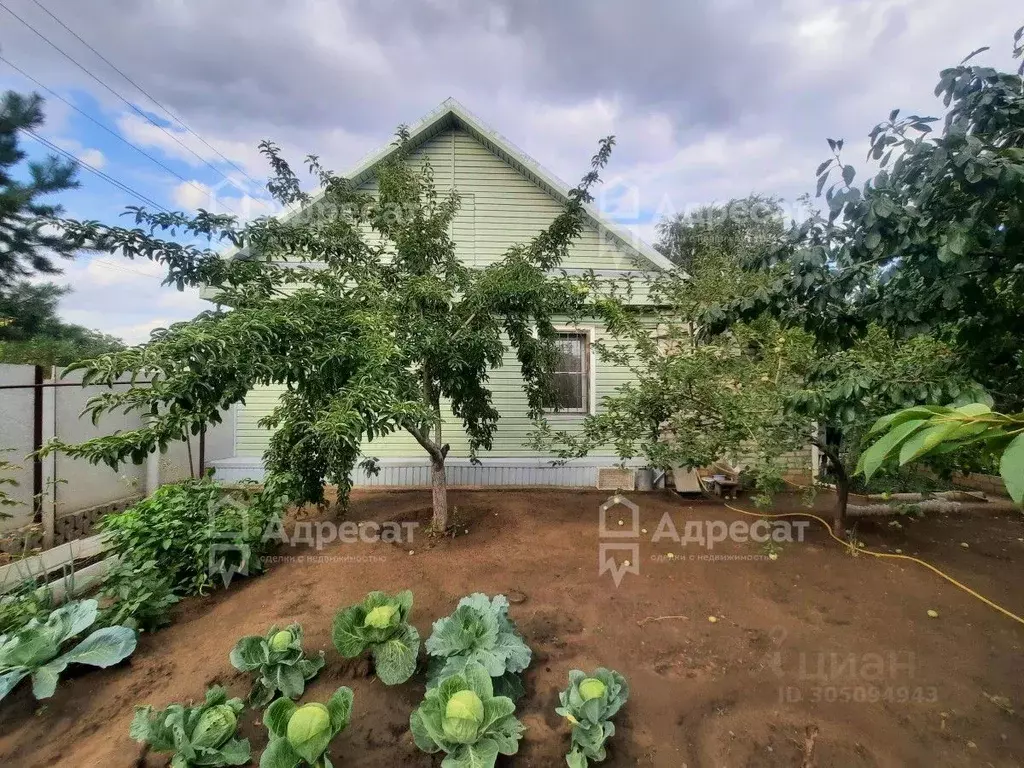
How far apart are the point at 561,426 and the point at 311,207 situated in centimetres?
470

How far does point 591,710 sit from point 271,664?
1.68 m

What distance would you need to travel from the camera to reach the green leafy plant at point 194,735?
72.9 inches

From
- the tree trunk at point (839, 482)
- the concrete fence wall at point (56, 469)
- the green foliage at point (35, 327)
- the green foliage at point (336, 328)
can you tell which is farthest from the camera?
the green foliage at point (35, 327)

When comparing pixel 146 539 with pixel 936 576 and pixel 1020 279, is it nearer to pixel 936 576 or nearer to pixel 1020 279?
pixel 1020 279

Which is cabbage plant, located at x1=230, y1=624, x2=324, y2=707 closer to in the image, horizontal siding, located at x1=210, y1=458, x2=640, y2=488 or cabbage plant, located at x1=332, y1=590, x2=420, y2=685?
cabbage plant, located at x1=332, y1=590, x2=420, y2=685

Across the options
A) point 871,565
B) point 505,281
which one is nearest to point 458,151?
point 505,281

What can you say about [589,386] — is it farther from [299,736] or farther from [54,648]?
[54,648]

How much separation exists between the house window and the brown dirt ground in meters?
2.94

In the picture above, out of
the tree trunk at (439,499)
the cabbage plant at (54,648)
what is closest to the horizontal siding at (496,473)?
the tree trunk at (439,499)

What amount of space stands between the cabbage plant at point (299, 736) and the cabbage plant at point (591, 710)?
1.03m

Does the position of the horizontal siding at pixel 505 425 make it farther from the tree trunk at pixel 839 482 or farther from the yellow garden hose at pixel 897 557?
the tree trunk at pixel 839 482

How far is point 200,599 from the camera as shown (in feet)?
11.0

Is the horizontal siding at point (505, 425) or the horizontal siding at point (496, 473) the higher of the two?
the horizontal siding at point (505, 425)
